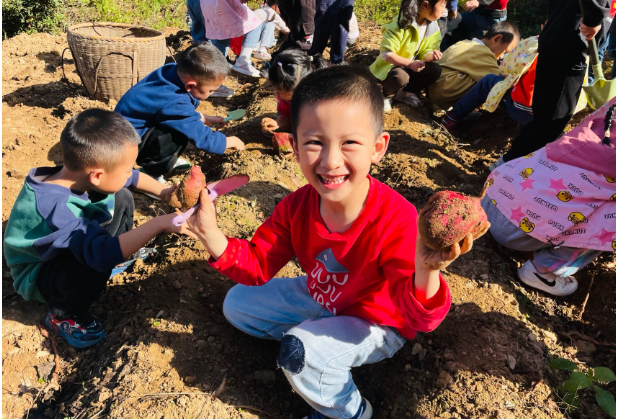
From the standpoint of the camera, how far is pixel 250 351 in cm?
212

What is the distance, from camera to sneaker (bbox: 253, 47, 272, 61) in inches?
245

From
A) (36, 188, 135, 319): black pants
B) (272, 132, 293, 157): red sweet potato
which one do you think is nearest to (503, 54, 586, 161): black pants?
(272, 132, 293, 157): red sweet potato

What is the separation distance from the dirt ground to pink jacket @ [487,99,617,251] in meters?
0.37

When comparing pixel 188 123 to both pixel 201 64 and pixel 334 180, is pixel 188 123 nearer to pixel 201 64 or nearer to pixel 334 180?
pixel 201 64

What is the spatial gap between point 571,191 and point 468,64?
9.57ft

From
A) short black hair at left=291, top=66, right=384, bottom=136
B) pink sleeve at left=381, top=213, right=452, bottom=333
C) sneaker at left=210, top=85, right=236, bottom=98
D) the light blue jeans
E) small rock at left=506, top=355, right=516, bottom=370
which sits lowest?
sneaker at left=210, top=85, right=236, bottom=98

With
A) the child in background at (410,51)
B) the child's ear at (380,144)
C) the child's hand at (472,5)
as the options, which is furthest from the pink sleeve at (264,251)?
the child's hand at (472,5)

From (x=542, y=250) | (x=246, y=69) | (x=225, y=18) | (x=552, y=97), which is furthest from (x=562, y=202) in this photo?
(x=246, y=69)

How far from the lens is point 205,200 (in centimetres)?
161

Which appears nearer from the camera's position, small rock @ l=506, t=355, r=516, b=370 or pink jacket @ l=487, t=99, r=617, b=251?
small rock @ l=506, t=355, r=516, b=370

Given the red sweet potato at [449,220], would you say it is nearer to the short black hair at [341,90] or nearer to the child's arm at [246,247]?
the short black hair at [341,90]

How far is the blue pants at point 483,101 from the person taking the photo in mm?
3846

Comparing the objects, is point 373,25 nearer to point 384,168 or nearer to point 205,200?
point 384,168

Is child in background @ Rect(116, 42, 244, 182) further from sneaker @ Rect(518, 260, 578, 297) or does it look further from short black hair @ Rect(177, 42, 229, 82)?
sneaker @ Rect(518, 260, 578, 297)
